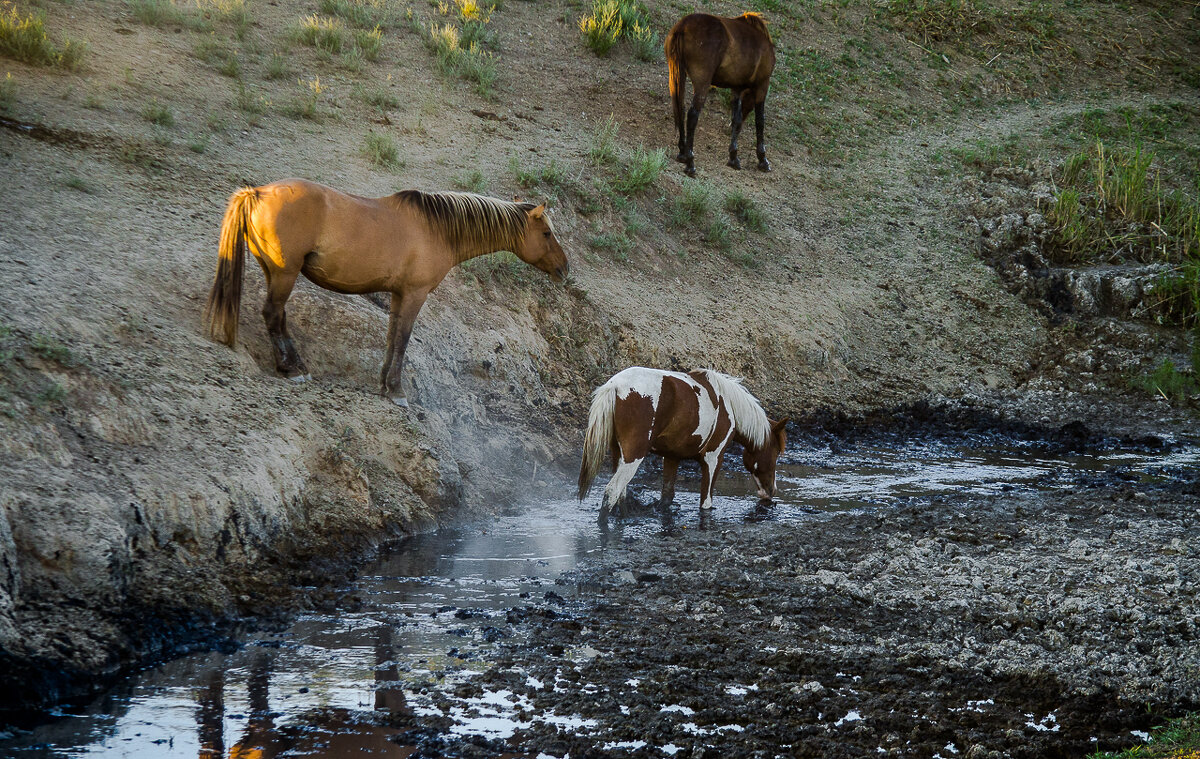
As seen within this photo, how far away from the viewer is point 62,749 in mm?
3914

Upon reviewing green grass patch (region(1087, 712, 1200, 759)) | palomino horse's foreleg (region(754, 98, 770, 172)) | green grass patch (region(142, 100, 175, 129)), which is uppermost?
palomino horse's foreleg (region(754, 98, 770, 172))

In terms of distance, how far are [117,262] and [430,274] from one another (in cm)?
267

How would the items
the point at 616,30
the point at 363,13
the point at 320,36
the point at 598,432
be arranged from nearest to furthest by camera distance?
the point at 598,432
the point at 320,36
the point at 363,13
the point at 616,30

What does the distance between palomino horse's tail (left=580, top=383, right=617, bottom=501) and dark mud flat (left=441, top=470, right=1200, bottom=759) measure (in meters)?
0.90

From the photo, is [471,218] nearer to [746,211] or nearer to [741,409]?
[741,409]

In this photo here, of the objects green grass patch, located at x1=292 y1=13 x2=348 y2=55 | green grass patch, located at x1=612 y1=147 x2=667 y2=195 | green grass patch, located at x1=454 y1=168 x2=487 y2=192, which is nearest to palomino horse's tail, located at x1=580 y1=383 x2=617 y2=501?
green grass patch, located at x1=454 y1=168 x2=487 y2=192

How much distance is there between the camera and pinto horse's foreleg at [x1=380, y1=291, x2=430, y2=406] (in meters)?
8.35

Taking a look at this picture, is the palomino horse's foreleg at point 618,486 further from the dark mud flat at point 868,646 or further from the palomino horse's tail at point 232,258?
the palomino horse's tail at point 232,258

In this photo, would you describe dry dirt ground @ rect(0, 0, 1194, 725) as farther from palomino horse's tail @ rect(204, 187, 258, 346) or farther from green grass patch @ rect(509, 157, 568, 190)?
palomino horse's tail @ rect(204, 187, 258, 346)

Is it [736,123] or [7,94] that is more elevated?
[736,123]

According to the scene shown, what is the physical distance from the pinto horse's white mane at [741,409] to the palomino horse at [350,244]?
92.0 inches

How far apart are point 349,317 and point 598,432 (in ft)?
8.97

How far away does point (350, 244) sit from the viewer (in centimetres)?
779

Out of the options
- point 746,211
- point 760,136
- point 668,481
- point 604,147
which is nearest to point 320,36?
point 604,147
